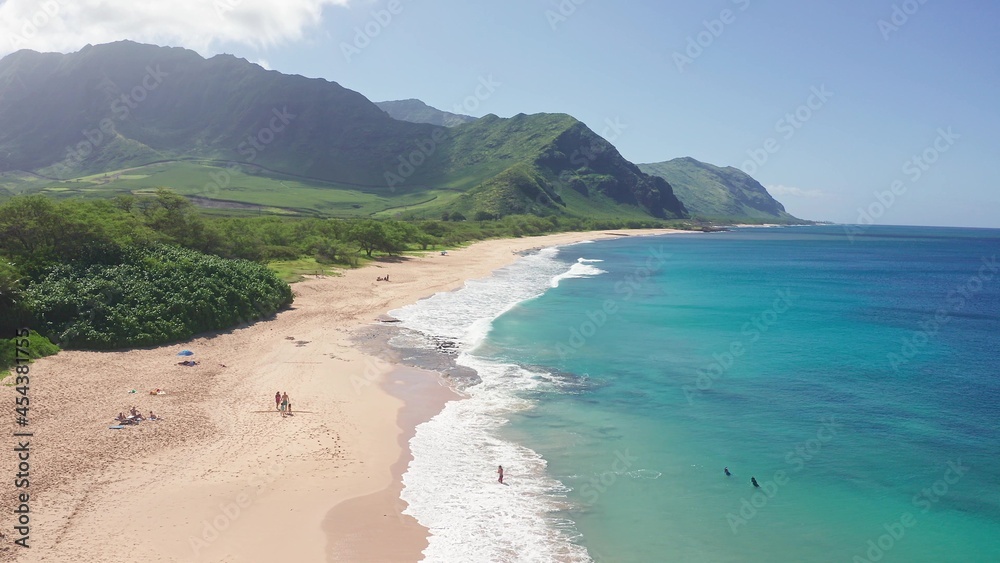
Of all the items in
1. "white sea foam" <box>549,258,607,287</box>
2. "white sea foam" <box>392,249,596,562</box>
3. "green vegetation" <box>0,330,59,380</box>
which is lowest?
"white sea foam" <box>392,249,596,562</box>

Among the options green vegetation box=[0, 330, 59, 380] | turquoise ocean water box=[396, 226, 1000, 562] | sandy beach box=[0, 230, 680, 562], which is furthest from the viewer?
green vegetation box=[0, 330, 59, 380]

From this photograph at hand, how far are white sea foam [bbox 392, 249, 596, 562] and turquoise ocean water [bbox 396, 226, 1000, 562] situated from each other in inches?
3.1

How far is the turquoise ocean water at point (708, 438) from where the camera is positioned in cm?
1895

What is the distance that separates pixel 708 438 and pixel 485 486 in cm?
1117

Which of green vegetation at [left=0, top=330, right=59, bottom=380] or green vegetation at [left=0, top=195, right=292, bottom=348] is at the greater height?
green vegetation at [left=0, top=195, right=292, bottom=348]

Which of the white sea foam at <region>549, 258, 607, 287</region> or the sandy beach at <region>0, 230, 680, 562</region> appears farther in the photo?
the white sea foam at <region>549, 258, 607, 287</region>

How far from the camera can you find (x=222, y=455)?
22516 millimetres

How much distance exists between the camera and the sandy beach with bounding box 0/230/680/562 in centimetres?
1709

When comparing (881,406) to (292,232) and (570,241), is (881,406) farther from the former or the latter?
(570,241)

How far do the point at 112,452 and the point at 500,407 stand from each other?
15955mm

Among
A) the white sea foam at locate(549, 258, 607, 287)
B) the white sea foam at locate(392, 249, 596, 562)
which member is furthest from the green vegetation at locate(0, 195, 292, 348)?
the white sea foam at locate(549, 258, 607, 287)

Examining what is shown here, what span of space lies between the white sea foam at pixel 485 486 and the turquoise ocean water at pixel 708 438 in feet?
0.26

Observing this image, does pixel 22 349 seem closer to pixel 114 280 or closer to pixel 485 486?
pixel 114 280

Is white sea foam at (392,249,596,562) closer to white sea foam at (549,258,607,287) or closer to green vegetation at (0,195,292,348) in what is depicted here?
green vegetation at (0,195,292,348)
